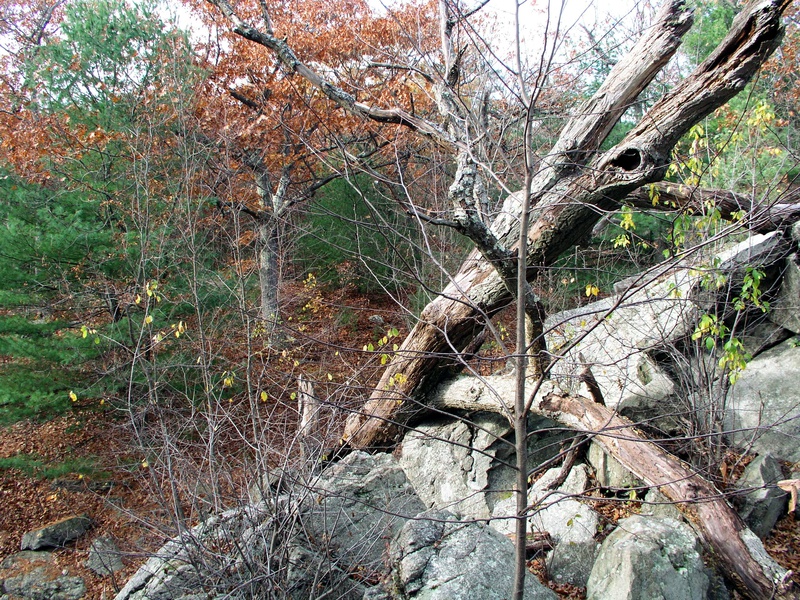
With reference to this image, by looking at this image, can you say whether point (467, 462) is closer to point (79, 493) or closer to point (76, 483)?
point (79, 493)

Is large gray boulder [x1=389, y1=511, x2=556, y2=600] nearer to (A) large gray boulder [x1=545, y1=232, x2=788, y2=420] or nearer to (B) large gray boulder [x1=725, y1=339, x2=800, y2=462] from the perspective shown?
(A) large gray boulder [x1=545, y1=232, x2=788, y2=420]

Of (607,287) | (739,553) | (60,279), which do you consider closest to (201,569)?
(739,553)

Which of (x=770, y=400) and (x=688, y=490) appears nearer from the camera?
(x=688, y=490)

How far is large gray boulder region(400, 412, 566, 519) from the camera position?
16.9 feet

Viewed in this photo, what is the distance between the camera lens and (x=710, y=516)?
12.3 feet

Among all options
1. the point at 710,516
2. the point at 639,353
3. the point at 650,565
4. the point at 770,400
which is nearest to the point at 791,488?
the point at 770,400

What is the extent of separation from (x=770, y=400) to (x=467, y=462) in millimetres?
3107

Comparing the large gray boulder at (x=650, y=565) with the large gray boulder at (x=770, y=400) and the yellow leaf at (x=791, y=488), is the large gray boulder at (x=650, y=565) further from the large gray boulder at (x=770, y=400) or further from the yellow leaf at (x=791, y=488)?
the large gray boulder at (x=770, y=400)

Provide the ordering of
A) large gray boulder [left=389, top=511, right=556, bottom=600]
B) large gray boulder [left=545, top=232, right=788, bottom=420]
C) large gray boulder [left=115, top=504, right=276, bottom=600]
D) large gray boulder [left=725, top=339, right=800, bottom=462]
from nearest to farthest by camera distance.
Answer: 1. large gray boulder [left=389, top=511, right=556, bottom=600]
2. large gray boulder [left=115, top=504, right=276, bottom=600]
3. large gray boulder [left=545, top=232, right=788, bottom=420]
4. large gray boulder [left=725, top=339, right=800, bottom=462]

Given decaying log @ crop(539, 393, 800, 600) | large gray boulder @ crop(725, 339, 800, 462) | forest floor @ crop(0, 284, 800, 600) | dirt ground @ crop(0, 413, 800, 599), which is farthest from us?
dirt ground @ crop(0, 413, 800, 599)

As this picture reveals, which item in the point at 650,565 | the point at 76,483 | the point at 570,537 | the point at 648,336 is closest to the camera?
the point at 650,565

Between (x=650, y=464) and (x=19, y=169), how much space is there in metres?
8.56

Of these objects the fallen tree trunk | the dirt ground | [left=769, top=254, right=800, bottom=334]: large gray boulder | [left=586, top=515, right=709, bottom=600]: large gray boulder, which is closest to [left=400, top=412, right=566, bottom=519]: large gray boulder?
the fallen tree trunk

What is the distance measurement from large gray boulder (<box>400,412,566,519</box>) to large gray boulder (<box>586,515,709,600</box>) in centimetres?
150
